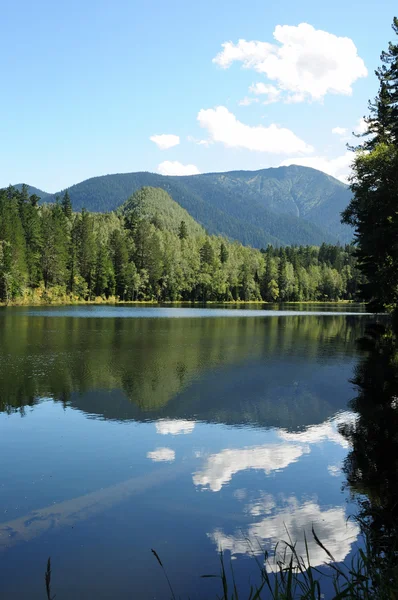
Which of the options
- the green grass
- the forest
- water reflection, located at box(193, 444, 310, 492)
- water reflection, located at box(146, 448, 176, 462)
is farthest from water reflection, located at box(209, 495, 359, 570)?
the forest

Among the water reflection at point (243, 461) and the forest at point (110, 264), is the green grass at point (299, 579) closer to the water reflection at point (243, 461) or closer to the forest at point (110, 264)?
the water reflection at point (243, 461)

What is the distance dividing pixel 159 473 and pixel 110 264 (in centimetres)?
13228

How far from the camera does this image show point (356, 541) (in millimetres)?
9000

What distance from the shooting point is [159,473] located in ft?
40.5

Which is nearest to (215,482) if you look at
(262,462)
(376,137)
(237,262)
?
(262,462)

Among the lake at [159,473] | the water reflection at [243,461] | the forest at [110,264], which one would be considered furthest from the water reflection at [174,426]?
the forest at [110,264]

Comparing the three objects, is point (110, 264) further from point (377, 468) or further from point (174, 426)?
point (377, 468)

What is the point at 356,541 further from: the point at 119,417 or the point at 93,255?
the point at 93,255

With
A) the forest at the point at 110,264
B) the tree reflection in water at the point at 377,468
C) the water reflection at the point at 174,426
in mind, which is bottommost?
the water reflection at the point at 174,426

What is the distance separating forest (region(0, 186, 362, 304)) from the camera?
11125 cm

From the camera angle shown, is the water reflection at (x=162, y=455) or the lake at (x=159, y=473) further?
the water reflection at (x=162, y=455)

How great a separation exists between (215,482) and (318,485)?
7.22 ft

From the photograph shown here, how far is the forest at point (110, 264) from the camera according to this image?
111250 millimetres

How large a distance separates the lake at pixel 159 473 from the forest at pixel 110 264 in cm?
7977
